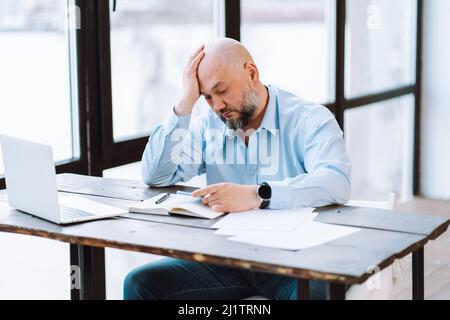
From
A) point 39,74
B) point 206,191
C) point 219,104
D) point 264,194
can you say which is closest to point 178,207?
point 206,191

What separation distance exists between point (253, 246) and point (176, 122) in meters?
0.80

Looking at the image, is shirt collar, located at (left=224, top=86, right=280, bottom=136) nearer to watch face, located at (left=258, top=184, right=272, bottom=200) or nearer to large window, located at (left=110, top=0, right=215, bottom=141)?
watch face, located at (left=258, top=184, right=272, bottom=200)

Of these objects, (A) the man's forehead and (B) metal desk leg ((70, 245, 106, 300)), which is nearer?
(B) metal desk leg ((70, 245, 106, 300))

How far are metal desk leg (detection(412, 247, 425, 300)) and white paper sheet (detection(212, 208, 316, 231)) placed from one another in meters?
0.29

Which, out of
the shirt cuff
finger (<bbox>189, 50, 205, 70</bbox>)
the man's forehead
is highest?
finger (<bbox>189, 50, 205, 70</bbox>)

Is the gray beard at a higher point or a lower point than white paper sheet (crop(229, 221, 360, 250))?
higher

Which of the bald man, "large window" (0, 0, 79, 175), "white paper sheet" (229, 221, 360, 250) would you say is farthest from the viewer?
"large window" (0, 0, 79, 175)

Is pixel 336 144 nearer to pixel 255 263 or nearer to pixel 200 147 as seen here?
pixel 200 147

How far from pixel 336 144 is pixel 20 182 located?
0.91 m

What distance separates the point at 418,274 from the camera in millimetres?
2266

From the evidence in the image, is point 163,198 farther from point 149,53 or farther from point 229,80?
point 149,53

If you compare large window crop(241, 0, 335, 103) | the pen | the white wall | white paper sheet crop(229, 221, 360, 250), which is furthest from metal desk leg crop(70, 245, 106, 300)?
the white wall

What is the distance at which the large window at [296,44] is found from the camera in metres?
4.19

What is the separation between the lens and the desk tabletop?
72.4 inches
